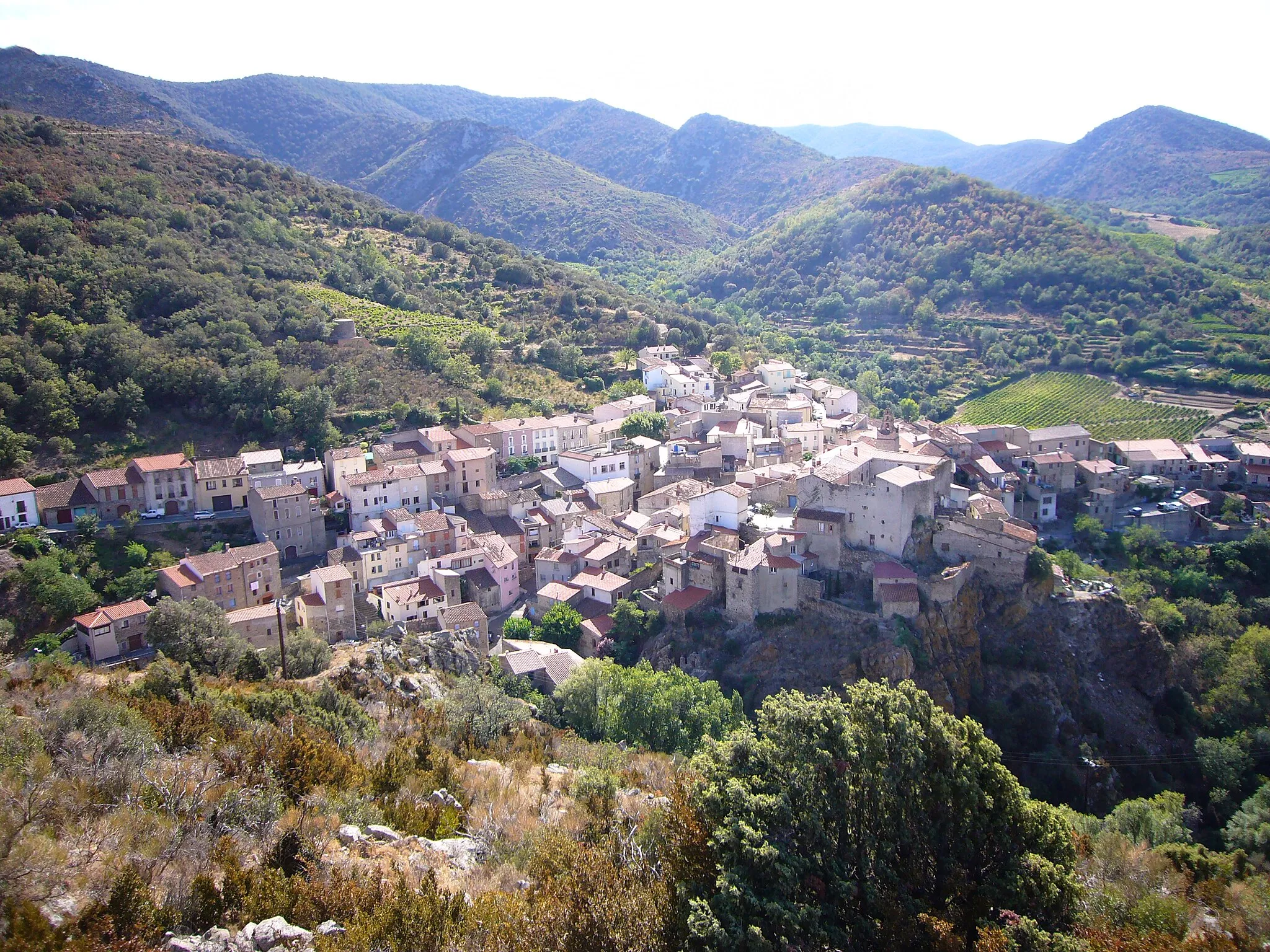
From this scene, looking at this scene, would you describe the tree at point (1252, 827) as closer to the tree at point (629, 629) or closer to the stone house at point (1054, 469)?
the stone house at point (1054, 469)

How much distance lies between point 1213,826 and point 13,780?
29.7 meters

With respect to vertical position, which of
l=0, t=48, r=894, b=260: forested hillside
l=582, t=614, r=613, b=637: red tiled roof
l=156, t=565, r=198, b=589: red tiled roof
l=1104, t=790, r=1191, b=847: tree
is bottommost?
l=1104, t=790, r=1191, b=847: tree

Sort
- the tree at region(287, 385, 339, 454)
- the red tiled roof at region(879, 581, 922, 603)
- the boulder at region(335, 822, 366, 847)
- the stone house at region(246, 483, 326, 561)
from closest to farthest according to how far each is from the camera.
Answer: the boulder at region(335, 822, 366, 847) → the red tiled roof at region(879, 581, 922, 603) → the stone house at region(246, 483, 326, 561) → the tree at region(287, 385, 339, 454)

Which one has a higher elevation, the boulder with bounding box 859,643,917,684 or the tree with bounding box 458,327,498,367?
the tree with bounding box 458,327,498,367

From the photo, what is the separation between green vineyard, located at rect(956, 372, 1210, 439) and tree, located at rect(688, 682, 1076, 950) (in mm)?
39599

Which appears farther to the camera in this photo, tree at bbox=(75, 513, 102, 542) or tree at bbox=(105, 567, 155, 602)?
tree at bbox=(75, 513, 102, 542)

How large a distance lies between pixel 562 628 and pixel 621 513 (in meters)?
8.09

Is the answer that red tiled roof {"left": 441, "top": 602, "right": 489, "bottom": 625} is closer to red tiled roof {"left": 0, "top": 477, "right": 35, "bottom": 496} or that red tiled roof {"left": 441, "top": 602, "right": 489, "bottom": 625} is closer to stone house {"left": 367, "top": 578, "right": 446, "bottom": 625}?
stone house {"left": 367, "top": 578, "right": 446, "bottom": 625}

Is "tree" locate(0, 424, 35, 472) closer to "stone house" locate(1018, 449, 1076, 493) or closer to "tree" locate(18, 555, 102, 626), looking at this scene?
"tree" locate(18, 555, 102, 626)

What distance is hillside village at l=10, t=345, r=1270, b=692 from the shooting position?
26.1 meters

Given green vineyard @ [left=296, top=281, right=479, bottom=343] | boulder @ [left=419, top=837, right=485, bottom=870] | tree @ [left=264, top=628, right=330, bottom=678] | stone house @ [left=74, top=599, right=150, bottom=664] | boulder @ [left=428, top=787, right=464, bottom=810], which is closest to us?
boulder @ [left=419, top=837, right=485, bottom=870]

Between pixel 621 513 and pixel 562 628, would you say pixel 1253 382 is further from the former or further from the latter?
pixel 562 628

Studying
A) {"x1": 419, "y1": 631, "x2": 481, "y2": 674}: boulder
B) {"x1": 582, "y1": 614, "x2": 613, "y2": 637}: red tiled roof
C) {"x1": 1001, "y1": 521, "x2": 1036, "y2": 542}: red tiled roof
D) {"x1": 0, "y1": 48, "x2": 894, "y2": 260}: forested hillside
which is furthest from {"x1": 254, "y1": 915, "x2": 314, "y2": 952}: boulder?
{"x1": 0, "y1": 48, "x2": 894, "y2": 260}: forested hillside

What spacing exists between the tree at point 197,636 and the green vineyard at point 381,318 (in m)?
26.3
